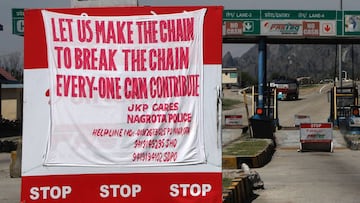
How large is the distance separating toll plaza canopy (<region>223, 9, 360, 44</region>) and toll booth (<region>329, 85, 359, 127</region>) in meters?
4.83

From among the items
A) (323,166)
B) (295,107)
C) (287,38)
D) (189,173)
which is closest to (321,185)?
(323,166)

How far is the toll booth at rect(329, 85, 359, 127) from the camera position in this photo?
3669 centimetres

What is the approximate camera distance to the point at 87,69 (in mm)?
4582

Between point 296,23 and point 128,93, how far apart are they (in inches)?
1144

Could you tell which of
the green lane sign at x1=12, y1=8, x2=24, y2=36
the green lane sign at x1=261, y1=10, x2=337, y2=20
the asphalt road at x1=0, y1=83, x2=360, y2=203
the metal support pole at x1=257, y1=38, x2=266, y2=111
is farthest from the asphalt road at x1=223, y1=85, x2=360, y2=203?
the green lane sign at x1=12, y1=8, x2=24, y2=36

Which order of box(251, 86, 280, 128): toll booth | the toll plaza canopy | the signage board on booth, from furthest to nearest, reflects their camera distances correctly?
box(251, 86, 280, 128): toll booth
the toll plaza canopy
the signage board on booth

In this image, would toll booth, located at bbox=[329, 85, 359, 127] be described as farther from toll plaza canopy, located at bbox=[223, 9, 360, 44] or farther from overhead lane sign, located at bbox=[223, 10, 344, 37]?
overhead lane sign, located at bbox=[223, 10, 344, 37]

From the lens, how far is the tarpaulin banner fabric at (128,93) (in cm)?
456

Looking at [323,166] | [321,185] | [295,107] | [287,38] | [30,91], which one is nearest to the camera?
[30,91]

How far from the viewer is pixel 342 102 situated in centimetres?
3803

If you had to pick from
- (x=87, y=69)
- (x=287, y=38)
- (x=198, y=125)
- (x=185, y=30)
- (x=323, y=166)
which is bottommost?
(x=323, y=166)

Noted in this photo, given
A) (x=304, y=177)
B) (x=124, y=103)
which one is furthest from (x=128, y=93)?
(x=304, y=177)

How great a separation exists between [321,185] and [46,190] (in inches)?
388

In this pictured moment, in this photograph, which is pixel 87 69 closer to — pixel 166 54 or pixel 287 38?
pixel 166 54
